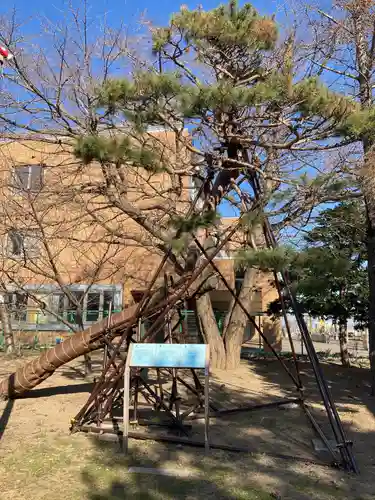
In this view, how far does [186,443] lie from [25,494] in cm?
204

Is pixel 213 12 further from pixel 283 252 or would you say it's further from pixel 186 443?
pixel 186 443

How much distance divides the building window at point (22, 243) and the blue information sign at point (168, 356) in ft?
16.2

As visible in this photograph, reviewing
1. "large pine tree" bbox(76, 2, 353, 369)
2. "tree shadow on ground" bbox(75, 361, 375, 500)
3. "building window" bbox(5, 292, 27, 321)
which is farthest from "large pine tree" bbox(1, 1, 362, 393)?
"building window" bbox(5, 292, 27, 321)

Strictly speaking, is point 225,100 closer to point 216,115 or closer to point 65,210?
point 216,115

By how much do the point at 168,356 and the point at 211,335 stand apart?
6.22 metres

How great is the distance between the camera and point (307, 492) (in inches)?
178

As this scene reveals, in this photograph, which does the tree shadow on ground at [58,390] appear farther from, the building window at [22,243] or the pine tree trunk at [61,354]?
the building window at [22,243]

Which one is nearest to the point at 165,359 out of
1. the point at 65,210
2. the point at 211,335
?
the point at 65,210

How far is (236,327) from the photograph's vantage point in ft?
39.8

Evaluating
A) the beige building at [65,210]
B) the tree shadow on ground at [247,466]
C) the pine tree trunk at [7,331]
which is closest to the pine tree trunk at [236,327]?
the beige building at [65,210]

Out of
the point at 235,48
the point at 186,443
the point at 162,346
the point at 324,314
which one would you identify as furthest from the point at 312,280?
the point at 324,314

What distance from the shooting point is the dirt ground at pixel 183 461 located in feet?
14.8

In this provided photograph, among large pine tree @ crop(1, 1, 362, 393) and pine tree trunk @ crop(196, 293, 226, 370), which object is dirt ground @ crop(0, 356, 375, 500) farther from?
pine tree trunk @ crop(196, 293, 226, 370)

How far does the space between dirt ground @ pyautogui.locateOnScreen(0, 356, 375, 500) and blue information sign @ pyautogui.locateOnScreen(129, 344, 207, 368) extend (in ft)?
3.31
